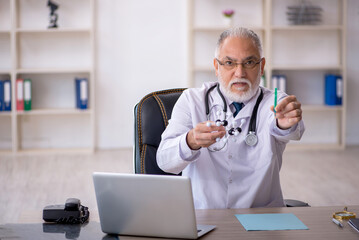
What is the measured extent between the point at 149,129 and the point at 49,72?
370cm

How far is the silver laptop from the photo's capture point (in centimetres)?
144

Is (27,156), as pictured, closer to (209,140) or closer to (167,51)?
(167,51)

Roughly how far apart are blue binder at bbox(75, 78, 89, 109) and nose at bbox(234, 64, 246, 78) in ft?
12.1

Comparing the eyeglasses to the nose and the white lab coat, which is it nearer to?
the nose

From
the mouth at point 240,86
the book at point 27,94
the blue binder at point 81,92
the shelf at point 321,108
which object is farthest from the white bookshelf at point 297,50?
the mouth at point 240,86

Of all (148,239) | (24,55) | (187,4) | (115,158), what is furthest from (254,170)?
(24,55)

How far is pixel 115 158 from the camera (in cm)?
537

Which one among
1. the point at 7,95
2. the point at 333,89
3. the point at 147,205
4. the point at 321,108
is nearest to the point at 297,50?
the point at 333,89

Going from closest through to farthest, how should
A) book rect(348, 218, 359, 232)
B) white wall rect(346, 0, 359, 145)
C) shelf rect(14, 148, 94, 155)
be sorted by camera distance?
book rect(348, 218, 359, 232), shelf rect(14, 148, 94, 155), white wall rect(346, 0, 359, 145)

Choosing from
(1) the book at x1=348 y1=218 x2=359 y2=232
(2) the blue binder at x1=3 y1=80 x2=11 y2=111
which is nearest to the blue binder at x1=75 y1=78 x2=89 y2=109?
(2) the blue binder at x1=3 y1=80 x2=11 y2=111

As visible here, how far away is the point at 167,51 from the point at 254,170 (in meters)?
3.87

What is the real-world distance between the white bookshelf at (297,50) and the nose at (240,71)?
3.58 metres

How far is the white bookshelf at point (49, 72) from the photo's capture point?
5566mm

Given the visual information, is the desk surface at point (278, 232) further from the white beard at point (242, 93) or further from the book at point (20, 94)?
the book at point (20, 94)
